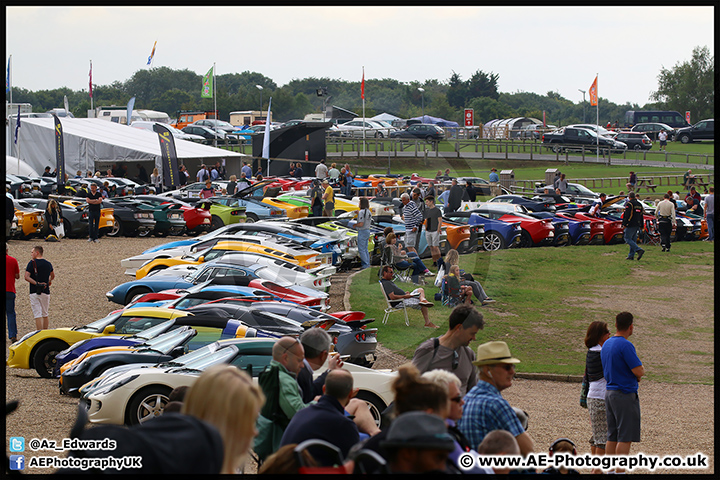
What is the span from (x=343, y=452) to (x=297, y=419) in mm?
366

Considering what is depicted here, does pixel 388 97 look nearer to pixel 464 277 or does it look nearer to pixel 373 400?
pixel 464 277

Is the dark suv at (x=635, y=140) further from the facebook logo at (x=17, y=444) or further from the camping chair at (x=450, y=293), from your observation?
the facebook logo at (x=17, y=444)

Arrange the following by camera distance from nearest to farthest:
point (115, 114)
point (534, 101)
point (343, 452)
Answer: point (343, 452)
point (115, 114)
point (534, 101)

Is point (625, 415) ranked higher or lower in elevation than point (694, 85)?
lower

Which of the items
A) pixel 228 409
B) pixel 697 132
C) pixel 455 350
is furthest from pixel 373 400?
pixel 697 132

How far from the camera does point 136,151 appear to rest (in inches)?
1495

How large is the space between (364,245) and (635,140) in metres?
42.2

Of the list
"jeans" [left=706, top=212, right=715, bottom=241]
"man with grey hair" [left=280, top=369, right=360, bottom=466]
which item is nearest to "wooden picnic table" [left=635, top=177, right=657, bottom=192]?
"jeans" [left=706, top=212, right=715, bottom=241]

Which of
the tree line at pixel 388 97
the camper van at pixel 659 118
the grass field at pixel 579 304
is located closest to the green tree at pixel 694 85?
the tree line at pixel 388 97

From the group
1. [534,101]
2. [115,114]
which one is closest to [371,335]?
[115,114]

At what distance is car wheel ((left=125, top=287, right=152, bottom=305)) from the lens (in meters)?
13.7

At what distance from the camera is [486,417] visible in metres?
4.71

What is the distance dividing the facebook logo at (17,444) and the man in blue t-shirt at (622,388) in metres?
5.79

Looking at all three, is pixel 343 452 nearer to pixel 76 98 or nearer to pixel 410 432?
pixel 410 432
